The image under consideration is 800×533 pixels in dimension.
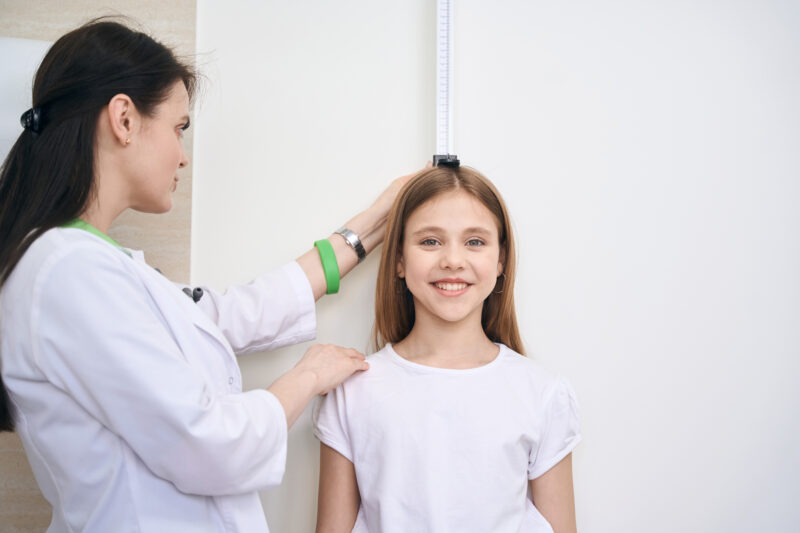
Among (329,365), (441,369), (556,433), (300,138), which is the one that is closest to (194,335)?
(329,365)

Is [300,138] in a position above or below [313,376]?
above

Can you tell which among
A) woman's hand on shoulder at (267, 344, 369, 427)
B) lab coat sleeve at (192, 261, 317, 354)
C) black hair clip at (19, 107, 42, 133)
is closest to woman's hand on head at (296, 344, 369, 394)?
woman's hand on shoulder at (267, 344, 369, 427)

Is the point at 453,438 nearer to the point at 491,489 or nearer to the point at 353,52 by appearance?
the point at 491,489

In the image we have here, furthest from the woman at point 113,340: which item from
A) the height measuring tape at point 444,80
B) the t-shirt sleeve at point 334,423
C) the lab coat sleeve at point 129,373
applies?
the height measuring tape at point 444,80

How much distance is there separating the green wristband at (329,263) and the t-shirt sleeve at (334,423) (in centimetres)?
22

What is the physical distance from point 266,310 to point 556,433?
2.11 feet

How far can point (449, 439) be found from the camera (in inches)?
45.2

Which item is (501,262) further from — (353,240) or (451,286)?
(353,240)

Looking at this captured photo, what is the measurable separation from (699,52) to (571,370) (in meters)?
0.90

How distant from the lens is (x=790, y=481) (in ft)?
4.97

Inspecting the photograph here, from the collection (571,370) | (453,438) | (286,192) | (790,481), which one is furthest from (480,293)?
(790,481)

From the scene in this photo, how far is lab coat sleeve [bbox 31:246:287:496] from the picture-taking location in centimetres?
81

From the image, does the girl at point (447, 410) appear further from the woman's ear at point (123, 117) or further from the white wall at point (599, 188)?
the woman's ear at point (123, 117)

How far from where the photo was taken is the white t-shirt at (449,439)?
1111mm
